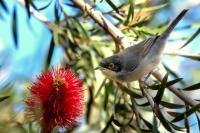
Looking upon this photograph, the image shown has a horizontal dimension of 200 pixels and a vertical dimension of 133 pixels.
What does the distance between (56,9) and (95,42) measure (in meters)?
0.25

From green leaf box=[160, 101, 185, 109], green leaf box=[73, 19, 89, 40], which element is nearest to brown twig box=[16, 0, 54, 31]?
green leaf box=[73, 19, 89, 40]

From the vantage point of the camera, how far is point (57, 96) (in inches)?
38.0

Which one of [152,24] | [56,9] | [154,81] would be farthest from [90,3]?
[152,24]

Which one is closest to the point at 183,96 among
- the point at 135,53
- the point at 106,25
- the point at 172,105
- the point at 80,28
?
the point at 172,105

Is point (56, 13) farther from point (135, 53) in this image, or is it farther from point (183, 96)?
point (183, 96)

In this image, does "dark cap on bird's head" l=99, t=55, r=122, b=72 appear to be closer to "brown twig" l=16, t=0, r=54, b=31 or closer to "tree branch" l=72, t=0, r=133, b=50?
"tree branch" l=72, t=0, r=133, b=50

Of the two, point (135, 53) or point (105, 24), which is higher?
point (105, 24)

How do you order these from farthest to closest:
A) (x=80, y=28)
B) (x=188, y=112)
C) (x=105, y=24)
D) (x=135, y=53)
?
(x=80, y=28)
(x=105, y=24)
(x=135, y=53)
(x=188, y=112)

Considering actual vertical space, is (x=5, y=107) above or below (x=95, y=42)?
below

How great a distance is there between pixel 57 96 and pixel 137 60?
268mm

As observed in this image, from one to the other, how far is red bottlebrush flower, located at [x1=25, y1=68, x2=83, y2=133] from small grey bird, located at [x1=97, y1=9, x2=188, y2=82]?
0.16 m

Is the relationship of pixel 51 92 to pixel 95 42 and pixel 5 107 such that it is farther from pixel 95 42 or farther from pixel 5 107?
pixel 95 42

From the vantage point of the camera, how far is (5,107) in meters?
0.78

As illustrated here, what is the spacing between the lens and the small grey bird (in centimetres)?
112
